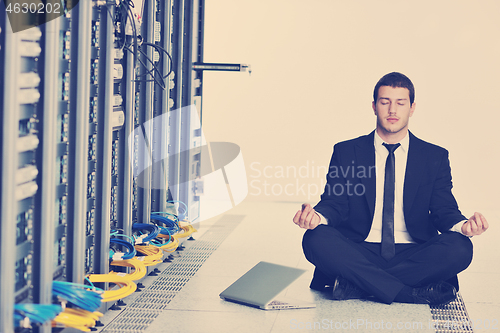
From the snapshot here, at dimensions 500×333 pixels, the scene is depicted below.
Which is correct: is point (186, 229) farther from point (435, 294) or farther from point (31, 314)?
point (31, 314)

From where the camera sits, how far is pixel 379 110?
2740 mm

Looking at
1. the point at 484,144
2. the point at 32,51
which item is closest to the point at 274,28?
the point at 484,144

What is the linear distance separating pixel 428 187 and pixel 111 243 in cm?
155

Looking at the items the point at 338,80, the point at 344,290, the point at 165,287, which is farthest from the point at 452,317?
the point at 338,80

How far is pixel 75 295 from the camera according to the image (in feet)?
6.54

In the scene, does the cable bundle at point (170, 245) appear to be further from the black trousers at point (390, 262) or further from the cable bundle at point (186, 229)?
the black trousers at point (390, 262)

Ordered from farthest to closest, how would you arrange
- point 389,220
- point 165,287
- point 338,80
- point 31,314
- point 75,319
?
point 338,80, point 165,287, point 389,220, point 75,319, point 31,314

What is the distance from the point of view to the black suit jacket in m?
2.66

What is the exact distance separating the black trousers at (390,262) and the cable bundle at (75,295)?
42.0 inches

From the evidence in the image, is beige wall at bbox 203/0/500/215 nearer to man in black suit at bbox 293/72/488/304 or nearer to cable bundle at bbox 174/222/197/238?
cable bundle at bbox 174/222/197/238

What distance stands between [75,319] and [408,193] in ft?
5.21

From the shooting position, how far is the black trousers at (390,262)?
8.26 feet

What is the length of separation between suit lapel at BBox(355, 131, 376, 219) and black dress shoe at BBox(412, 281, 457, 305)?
0.42 metres

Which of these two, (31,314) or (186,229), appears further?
(186,229)
